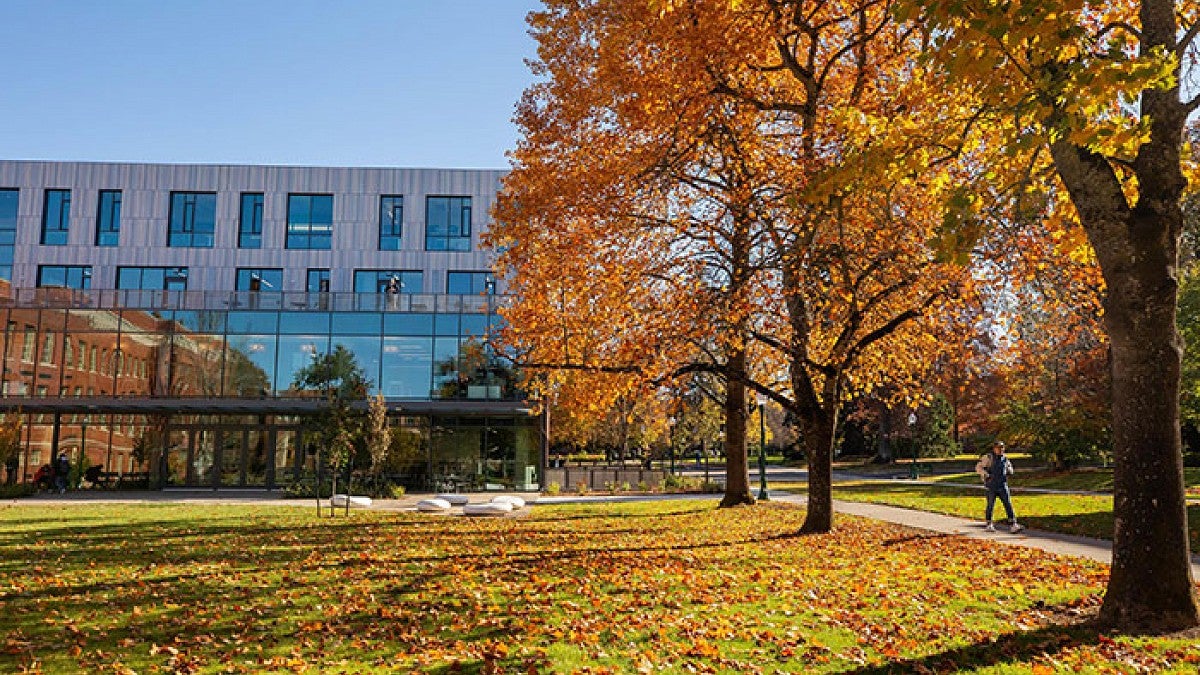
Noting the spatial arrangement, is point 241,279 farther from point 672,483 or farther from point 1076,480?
point 1076,480

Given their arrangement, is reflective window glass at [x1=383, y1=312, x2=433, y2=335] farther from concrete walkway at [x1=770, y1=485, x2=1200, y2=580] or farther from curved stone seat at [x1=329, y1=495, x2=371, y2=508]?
concrete walkway at [x1=770, y1=485, x2=1200, y2=580]

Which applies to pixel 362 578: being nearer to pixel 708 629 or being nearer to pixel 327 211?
pixel 708 629

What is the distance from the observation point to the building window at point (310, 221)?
133 feet

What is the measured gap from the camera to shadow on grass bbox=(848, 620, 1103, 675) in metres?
5.69

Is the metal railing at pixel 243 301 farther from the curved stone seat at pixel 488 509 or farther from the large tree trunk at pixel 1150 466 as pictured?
the large tree trunk at pixel 1150 466

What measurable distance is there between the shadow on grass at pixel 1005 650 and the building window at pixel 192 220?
135 ft

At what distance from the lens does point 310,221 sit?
4056 centimetres

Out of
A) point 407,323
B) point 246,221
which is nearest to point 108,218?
point 246,221

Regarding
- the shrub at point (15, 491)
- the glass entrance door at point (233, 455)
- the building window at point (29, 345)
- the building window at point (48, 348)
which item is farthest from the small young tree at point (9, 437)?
the glass entrance door at point (233, 455)

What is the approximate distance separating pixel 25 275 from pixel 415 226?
18917 mm

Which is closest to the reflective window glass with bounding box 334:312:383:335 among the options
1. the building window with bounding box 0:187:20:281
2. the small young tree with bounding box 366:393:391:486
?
the small young tree with bounding box 366:393:391:486

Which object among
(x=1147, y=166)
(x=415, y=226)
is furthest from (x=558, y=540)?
(x=415, y=226)

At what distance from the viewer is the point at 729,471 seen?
70.9 ft

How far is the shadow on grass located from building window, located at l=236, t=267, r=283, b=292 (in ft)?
127
